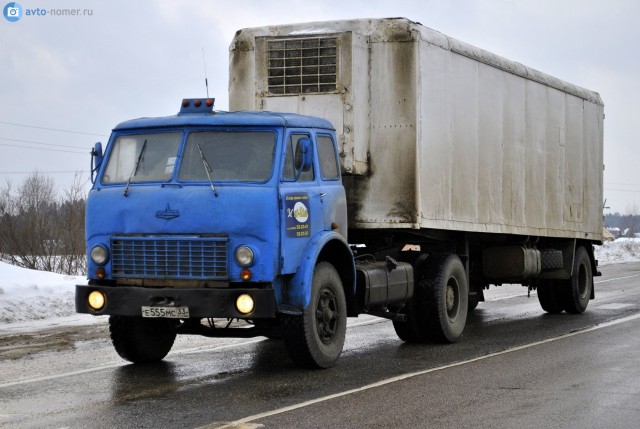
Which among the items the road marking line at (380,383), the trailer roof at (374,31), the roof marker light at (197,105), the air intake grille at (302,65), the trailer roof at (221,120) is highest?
the trailer roof at (374,31)

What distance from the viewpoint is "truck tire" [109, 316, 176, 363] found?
34.1 ft

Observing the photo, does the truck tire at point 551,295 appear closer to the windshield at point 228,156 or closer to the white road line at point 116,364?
the white road line at point 116,364

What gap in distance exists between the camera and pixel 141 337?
1061cm

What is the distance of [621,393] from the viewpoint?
8.55m

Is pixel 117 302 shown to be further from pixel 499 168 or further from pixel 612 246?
pixel 612 246

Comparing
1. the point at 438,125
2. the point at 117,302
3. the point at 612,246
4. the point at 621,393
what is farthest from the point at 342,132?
the point at 612,246

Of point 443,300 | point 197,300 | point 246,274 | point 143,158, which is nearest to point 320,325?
point 246,274

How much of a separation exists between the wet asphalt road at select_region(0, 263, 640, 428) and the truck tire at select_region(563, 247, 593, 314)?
338 centimetres

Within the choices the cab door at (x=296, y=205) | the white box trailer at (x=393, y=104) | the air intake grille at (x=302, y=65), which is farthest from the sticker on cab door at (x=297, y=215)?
the air intake grille at (x=302, y=65)

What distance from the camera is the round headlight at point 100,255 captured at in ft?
32.0

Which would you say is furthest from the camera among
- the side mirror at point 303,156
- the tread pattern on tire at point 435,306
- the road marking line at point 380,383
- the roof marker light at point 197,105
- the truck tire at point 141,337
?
the tread pattern on tire at point 435,306

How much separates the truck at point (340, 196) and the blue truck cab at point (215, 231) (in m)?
0.02

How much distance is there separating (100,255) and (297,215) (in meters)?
1.95

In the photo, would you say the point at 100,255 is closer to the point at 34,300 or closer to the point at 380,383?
the point at 380,383
